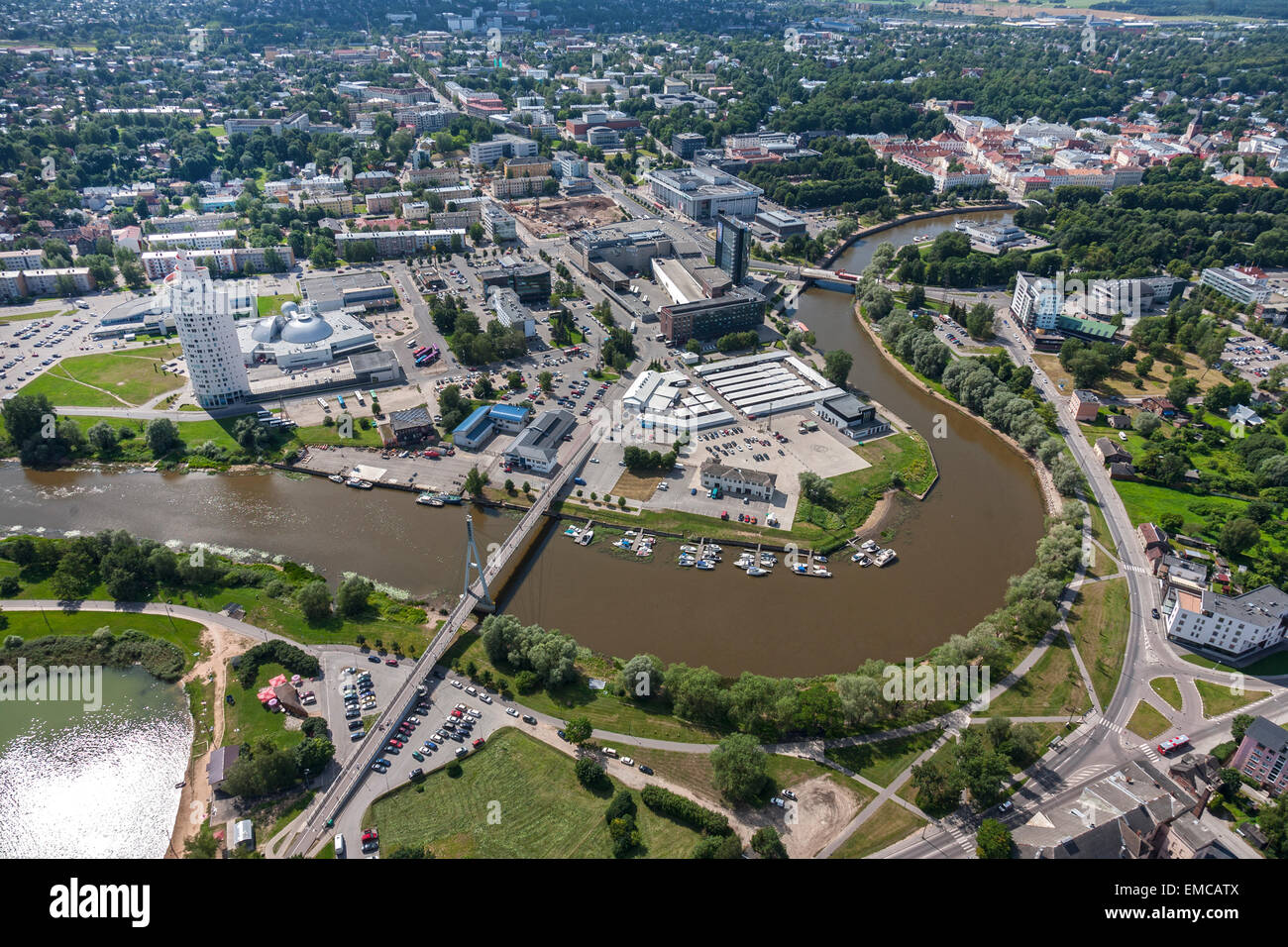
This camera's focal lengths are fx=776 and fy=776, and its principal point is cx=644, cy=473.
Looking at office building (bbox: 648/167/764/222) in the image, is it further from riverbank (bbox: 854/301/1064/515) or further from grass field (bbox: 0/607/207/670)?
grass field (bbox: 0/607/207/670)

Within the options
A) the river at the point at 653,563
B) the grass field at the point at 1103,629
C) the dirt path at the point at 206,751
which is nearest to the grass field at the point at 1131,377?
the river at the point at 653,563

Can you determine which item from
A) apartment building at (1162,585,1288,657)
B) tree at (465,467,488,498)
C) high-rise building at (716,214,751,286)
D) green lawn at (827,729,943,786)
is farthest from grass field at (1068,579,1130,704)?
high-rise building at (716,214,751,286)

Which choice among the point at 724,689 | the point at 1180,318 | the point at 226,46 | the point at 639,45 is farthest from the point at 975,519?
the point at 226,46

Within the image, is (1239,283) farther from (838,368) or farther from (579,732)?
(579,732)

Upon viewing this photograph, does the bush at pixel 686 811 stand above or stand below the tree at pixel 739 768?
below

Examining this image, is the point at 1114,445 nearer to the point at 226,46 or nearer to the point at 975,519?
the point at 975,519

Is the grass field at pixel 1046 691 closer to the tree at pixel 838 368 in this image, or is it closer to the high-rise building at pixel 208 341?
the tree at pixel 838 368
